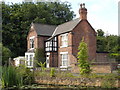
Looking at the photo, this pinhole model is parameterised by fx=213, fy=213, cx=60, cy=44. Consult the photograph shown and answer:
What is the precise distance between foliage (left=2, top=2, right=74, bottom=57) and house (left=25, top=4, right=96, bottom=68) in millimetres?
8963

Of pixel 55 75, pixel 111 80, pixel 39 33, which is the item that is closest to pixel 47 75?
pixel 55 75

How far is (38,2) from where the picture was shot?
53562mm

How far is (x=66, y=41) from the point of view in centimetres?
3184

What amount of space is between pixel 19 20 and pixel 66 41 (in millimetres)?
18301

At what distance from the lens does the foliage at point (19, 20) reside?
43.7 m

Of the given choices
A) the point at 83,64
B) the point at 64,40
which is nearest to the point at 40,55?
the point at 64,40

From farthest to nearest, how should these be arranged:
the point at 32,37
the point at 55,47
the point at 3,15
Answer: the point at 3,15 < the point at 32,37 < the point at 55,47

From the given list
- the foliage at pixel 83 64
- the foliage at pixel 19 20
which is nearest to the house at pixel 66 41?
the foliage at pixel 19 20

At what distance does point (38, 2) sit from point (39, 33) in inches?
794

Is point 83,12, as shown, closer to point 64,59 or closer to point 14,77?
point 64,59

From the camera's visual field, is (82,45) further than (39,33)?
No

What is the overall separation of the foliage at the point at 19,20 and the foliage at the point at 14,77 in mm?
23817

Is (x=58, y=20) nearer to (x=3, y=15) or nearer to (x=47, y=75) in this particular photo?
(x=3, y=15)

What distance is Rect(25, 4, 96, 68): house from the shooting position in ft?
102
